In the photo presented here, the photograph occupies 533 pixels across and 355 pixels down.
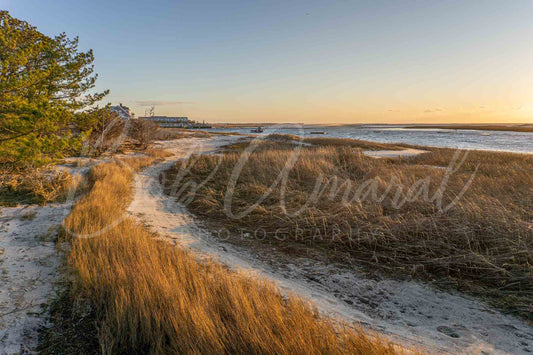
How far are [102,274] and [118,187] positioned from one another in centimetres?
623

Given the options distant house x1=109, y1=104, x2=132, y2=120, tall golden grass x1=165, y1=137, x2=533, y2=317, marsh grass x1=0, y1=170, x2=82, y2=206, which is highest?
distant house x1=109, y1=104, x2=132, y2=120

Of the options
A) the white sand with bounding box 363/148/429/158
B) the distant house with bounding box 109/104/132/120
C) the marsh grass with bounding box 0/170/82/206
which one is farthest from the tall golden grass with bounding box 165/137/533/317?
the distant house with bounding box 109/104/132/120

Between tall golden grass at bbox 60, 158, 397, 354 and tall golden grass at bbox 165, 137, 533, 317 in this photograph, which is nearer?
tall golden grass at bbox 60, 158, 397, 354

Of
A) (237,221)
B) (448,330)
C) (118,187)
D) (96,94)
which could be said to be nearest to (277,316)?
(448,330)

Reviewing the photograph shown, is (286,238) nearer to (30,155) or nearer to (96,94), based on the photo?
(30,155)

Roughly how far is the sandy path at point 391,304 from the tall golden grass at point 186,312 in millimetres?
683

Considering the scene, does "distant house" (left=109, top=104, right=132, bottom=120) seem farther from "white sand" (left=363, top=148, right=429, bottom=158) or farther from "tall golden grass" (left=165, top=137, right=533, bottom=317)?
"white sand" (left=363, top=148, right=429, bottom=158)

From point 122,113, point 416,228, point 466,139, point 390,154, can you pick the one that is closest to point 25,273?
point 416,228

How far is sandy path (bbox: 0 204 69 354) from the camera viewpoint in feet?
9.02

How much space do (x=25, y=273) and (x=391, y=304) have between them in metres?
5.42

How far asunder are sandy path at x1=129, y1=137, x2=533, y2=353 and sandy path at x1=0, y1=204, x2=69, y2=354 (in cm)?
223

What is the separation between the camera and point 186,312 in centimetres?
271

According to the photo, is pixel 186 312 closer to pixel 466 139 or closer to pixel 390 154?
pixel 390 154

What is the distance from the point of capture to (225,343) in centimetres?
243
